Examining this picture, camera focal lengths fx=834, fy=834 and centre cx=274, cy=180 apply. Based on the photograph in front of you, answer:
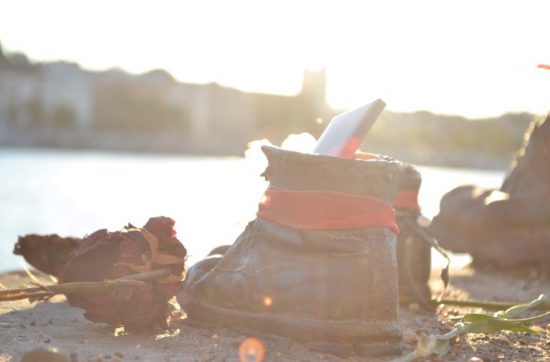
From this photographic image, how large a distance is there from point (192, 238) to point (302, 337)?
219 inches

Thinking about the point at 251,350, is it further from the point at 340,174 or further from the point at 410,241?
the point at 410,241

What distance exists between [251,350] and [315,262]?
1.43 feet

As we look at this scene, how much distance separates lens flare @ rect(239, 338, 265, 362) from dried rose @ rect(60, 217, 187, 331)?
39 cm

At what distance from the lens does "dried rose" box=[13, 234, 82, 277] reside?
170 inches

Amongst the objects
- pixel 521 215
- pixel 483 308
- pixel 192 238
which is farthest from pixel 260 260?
pixel 192 238

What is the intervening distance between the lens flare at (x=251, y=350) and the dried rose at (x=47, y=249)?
145 cm

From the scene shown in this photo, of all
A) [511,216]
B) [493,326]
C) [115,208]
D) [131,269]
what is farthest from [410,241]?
[115,208]

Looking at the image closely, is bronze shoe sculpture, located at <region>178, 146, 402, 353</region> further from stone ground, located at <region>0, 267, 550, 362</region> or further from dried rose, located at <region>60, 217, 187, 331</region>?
dried rose, located at <region>60, 217, 187, 331</region>

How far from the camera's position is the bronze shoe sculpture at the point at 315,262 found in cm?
323

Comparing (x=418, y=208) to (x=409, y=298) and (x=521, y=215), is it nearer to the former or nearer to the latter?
(x=409, y=298)

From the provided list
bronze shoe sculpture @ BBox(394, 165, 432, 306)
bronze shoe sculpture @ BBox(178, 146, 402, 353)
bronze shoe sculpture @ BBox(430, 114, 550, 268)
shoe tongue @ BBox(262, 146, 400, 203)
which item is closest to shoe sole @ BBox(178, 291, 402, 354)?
bronze shoe sculpture @ BBox(178, 146, 402, 353)

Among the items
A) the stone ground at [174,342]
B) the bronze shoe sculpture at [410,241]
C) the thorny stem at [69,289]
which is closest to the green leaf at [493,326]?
the stone ground at [174,342]

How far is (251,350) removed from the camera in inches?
123

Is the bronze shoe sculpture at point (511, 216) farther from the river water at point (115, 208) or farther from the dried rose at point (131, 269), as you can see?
the dried rose at point (131, 269)
